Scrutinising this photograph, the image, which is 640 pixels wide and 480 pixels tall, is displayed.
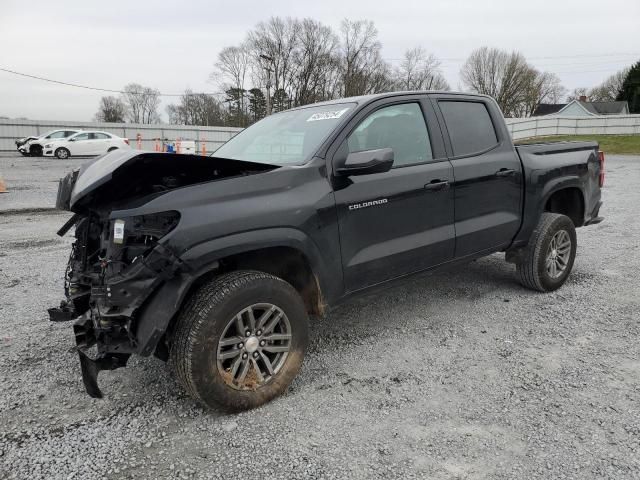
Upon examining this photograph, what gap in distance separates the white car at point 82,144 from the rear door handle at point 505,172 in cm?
2349

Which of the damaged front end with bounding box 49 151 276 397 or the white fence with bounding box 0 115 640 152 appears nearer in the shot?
the damaged front end with bounding box 49 151 276 397

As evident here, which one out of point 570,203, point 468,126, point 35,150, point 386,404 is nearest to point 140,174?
point 386,404

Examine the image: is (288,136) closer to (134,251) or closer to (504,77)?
(134,251)

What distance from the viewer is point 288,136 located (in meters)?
3.62

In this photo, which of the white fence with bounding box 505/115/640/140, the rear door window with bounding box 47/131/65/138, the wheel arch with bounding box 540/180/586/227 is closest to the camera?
the wheel arch with bounding box 540/180/586/227

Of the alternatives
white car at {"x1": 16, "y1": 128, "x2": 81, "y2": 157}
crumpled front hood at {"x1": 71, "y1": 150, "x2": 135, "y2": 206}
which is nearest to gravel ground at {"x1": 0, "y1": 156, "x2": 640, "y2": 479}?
crumpled front hood at {"x1": 71, "y1": 150, "x2": 135, "y2": 206}

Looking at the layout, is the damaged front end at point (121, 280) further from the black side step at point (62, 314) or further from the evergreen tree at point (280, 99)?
the evergreen tree at point (280, 99)

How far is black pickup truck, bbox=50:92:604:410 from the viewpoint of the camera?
255 cm

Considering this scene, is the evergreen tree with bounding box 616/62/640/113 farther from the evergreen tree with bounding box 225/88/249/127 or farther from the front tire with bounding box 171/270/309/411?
the front tire with bounding box 171/270/309/411

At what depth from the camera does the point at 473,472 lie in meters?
2.30

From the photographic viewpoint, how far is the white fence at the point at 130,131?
3319cm

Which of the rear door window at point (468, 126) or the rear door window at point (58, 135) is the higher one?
the rear door window at point (58, 135)

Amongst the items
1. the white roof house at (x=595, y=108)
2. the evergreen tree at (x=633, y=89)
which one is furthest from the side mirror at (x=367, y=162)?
the evergreen tree at (x=633, y=89)

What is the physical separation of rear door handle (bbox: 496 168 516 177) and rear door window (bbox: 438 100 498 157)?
0.23 m
